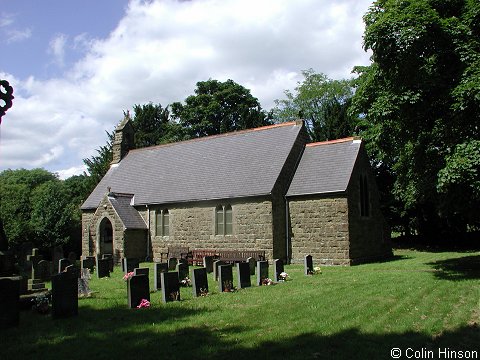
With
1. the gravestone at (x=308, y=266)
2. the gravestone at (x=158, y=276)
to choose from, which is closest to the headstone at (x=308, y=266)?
the gravestone at (x=308, y=266)

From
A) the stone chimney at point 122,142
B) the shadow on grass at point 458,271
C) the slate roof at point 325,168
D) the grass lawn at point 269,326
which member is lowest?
the shadow on grass at point 458,271

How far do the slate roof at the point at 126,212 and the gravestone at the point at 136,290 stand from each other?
53.5ft

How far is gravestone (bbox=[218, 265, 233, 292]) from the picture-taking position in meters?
13.5

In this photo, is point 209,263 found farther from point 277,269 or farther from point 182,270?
point 277,269

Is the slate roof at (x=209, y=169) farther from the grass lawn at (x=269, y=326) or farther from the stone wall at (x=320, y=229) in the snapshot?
the grass lawn at (x=269, y=326)

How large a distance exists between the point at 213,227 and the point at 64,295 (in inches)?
615

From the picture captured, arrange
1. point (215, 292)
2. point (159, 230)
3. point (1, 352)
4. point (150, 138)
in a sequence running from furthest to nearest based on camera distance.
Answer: point (150, 138)
point (159, 230)
point (215, 292)
point (1, 352)

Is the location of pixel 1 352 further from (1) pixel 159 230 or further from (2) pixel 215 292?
(1) pixel 159 230

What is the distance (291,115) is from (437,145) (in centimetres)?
4374

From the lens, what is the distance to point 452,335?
7.83 m

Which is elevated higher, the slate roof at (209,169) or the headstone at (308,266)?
the slate roof at (209,169)

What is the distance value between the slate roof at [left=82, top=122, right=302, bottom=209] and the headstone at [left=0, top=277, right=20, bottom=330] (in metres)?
15.3

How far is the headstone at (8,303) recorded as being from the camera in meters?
9.13

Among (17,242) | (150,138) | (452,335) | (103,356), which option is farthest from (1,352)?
Result: (150,138)
